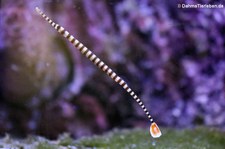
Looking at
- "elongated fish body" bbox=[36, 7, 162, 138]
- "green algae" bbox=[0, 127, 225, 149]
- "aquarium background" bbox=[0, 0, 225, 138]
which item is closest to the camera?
"elongated fish body" bbox=[36, 7, 162, 138]

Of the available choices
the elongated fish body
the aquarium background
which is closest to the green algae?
the elongated fish body

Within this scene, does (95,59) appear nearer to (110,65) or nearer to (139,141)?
(139,141)

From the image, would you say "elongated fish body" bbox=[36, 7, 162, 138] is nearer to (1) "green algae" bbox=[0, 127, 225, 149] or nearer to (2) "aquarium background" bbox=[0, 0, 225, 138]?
(1) "green algae" bbox=[0, 127, 225, 149]

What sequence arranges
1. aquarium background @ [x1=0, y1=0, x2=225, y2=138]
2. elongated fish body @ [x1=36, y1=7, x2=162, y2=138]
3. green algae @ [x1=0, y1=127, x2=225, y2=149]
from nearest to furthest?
elongated fish body @ [x1=36, y1=7, x2=162, y2=138], green algae @ [x1=0, y1=127, x2=225, y2=149], aquarium background @ [x1=0, y1=0, x2=225, y2=138]

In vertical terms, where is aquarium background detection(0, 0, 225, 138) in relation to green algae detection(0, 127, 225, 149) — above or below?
above

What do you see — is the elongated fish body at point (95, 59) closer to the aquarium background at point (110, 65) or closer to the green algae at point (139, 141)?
the green algae at point (139, 141)

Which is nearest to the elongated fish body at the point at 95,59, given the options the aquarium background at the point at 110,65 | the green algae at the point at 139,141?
the green algae at the point at 139,141

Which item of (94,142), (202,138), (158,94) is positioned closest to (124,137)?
(94,142)
